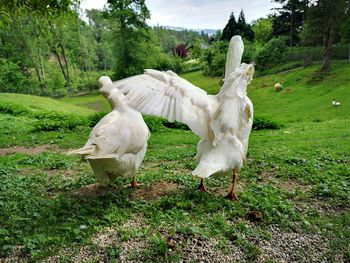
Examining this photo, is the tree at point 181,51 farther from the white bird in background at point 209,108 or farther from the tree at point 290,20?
the white bird in background at point 209,108

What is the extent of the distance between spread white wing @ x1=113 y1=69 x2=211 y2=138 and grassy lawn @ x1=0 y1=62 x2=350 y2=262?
125 cm

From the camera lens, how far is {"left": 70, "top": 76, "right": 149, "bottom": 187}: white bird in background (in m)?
4.43

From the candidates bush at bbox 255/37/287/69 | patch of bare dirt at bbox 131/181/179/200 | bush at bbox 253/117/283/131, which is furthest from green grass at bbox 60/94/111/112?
patch of bare dirt at bbox 131/181/179/200

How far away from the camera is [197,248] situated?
3836 mm

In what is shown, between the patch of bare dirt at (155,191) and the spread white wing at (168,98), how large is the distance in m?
1.28

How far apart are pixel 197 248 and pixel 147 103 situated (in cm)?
185

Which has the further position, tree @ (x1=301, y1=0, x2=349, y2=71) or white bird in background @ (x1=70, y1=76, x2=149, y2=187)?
tree @ (x1=301, y1=0, x2=349, y2=71)

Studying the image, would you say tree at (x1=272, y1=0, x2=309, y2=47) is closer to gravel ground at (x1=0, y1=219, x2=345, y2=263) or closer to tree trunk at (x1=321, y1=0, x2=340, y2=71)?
tree trunk at (x1=321, y1=0, x2=340, y2=71)

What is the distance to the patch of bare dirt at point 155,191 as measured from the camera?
5281 millimetres

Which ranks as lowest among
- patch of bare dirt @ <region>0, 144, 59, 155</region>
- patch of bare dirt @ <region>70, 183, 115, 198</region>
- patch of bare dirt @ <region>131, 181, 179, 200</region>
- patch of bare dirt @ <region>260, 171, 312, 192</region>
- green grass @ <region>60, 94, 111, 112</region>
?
green grass @ <region>60, 94, 111, 112</region>

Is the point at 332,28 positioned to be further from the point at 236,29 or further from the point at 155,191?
the point at 155,191

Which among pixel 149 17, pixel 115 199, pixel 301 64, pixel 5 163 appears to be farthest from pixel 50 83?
pixel 115 199

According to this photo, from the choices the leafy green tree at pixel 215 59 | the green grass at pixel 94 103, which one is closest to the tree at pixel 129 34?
the green grass at pixel 94 103

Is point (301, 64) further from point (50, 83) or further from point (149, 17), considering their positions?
point (50, 83)
